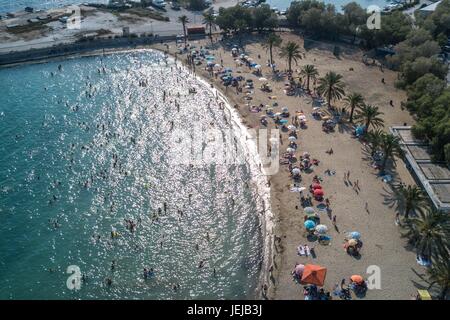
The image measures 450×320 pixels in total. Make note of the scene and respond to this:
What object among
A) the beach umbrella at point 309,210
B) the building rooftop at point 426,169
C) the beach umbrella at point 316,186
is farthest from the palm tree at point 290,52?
the beach umbrella at point 309,210

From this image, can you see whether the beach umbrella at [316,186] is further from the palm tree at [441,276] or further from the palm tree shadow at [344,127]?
the palm tree at [441,276]

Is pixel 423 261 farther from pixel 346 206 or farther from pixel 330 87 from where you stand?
pixel 330 87

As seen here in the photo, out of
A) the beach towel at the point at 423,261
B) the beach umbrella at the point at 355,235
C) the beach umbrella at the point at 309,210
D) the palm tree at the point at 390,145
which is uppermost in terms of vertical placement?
the palm tree at the point at 390,145

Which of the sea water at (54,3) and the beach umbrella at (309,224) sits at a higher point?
the sea water at (54,3)

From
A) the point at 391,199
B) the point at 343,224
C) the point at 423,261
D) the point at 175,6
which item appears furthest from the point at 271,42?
the point at 423,261

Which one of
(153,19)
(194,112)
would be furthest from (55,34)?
(194,112)
